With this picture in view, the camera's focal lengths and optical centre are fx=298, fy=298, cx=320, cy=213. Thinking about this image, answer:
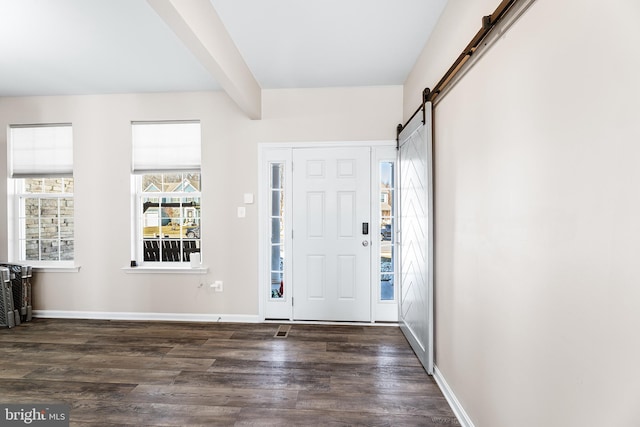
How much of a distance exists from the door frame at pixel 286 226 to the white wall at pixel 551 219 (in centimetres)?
154

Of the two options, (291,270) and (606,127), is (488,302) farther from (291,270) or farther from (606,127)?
(291,270)

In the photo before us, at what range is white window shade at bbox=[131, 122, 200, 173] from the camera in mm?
3615

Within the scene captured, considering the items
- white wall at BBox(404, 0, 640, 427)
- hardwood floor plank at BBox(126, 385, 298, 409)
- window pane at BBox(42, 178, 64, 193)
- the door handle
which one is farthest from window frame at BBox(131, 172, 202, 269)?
white wall at BBox(404, 0, 640, 427)

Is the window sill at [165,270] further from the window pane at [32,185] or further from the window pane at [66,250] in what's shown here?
the window pane at [32,185]

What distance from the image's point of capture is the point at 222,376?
2.35 metres

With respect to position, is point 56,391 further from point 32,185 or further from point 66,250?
point 32,185

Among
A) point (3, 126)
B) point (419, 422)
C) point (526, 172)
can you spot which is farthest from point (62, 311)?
point (526, 172)

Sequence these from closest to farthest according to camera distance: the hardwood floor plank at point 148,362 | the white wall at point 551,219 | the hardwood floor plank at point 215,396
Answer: the white wall at point 551,219 → the hardwood floor plank at point 215,396 → the hardwood floor plank at point 148,362

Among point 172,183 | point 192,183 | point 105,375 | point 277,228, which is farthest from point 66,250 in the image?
point 277,228

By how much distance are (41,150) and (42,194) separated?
1.81ft

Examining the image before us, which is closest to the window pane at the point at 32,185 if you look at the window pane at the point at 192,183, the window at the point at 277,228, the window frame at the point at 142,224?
the window frame at the point at 142,224

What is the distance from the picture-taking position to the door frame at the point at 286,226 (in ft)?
11.3

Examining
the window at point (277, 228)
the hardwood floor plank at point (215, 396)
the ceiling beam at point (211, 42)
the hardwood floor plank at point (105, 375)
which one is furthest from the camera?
the window at point (277, 228)

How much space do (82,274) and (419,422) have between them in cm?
402
